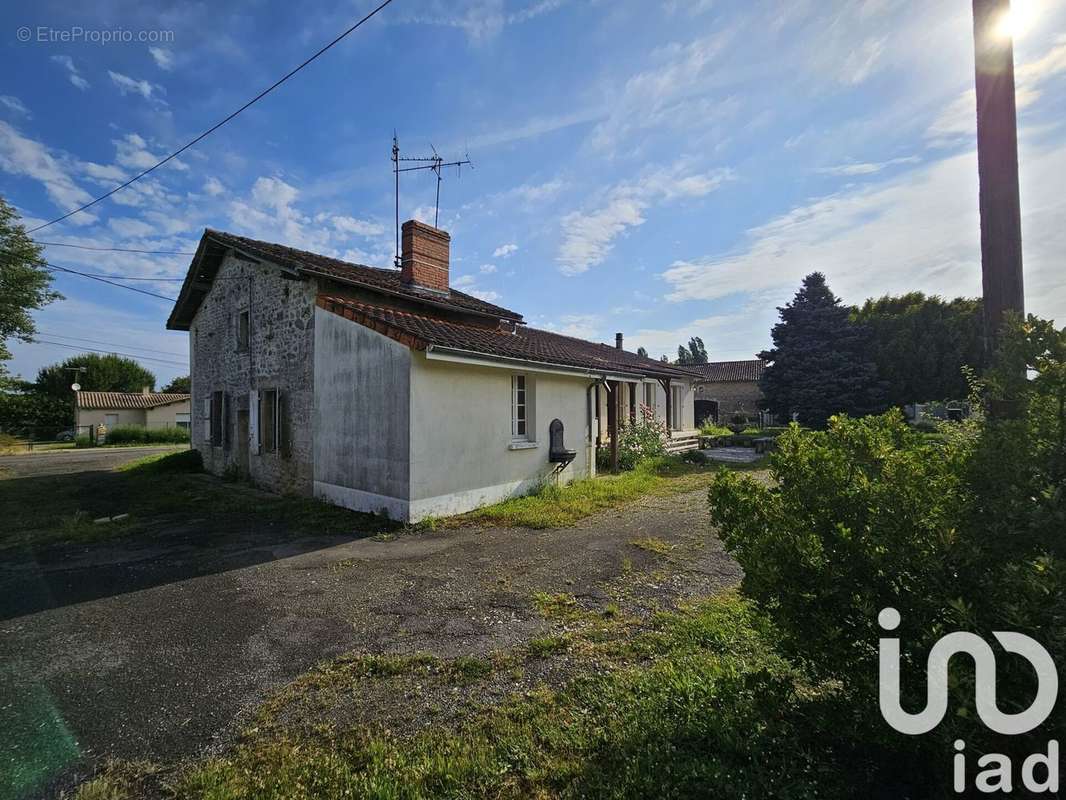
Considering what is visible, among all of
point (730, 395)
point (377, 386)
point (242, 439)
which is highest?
point (730, 395)

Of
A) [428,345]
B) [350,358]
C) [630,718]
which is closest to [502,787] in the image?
[630,718]

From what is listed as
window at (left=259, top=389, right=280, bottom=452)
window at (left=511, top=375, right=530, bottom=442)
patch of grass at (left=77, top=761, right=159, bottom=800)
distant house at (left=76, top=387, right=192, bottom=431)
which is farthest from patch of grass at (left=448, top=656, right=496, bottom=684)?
distant house at (left=76, top=387, right=192, bottom=431)

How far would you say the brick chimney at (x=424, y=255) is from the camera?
1173 cm

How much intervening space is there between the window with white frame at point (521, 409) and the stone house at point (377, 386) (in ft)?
0.10

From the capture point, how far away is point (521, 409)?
9953mm

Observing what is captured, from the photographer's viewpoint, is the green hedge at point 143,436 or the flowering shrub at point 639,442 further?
the green hedge at point 143,436

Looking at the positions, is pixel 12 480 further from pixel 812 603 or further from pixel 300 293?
pixel 812 603

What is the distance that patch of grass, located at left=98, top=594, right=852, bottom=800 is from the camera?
2.14 m

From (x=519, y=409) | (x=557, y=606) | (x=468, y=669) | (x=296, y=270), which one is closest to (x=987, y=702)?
(x=468, y=669)

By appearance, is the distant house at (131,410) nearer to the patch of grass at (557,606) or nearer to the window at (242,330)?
the window at (242,330)

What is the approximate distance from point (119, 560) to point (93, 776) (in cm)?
479

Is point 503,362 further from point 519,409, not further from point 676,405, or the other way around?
point 676,405

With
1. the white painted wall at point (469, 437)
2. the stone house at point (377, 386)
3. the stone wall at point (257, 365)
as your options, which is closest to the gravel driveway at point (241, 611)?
the white painted wall at point (469, 437)

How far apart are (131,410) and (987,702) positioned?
49.0 metres
